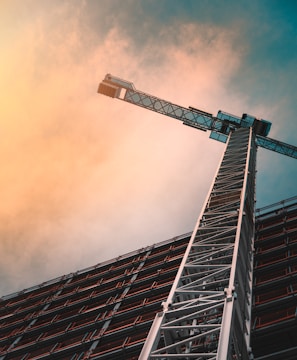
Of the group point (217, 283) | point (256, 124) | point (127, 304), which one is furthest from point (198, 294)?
point (256, 124)

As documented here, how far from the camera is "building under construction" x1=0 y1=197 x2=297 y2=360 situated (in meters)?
24.5

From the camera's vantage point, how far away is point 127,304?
3441cm

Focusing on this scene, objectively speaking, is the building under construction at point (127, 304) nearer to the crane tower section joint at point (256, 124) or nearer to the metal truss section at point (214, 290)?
the metal truss section at point (214, 290)

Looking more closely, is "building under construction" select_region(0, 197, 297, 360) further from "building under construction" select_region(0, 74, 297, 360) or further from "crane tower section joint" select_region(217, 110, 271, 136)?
"crane tower section joint" select_region(217, 110, 271, 136)

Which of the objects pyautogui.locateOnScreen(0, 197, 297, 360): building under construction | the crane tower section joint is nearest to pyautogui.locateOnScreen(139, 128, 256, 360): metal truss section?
pyautogui.locateOnScreen(0, 197, 297, 360): building under construction

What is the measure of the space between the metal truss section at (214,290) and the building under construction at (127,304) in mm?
4043

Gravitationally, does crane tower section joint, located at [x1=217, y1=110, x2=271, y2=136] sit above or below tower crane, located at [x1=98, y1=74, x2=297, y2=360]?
above

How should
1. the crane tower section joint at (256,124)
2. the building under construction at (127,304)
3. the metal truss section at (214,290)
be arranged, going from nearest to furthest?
the metal truss section at (214,290) < the building under construction at (127,304) < the crane tower section joint at (256,124)

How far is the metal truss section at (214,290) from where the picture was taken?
1373 centimetres

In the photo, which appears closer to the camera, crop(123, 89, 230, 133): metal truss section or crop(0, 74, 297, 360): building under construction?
crop(0, 74, 297, 360): building under construction

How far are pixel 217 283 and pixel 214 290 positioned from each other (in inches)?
67.1

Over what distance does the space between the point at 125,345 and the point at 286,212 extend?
57.6 ft

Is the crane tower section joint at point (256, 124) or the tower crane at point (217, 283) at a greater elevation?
the crane tower section joint at point (256, 124)

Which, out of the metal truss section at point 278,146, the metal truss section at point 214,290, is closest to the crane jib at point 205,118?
the metal truss section at point 278,146
